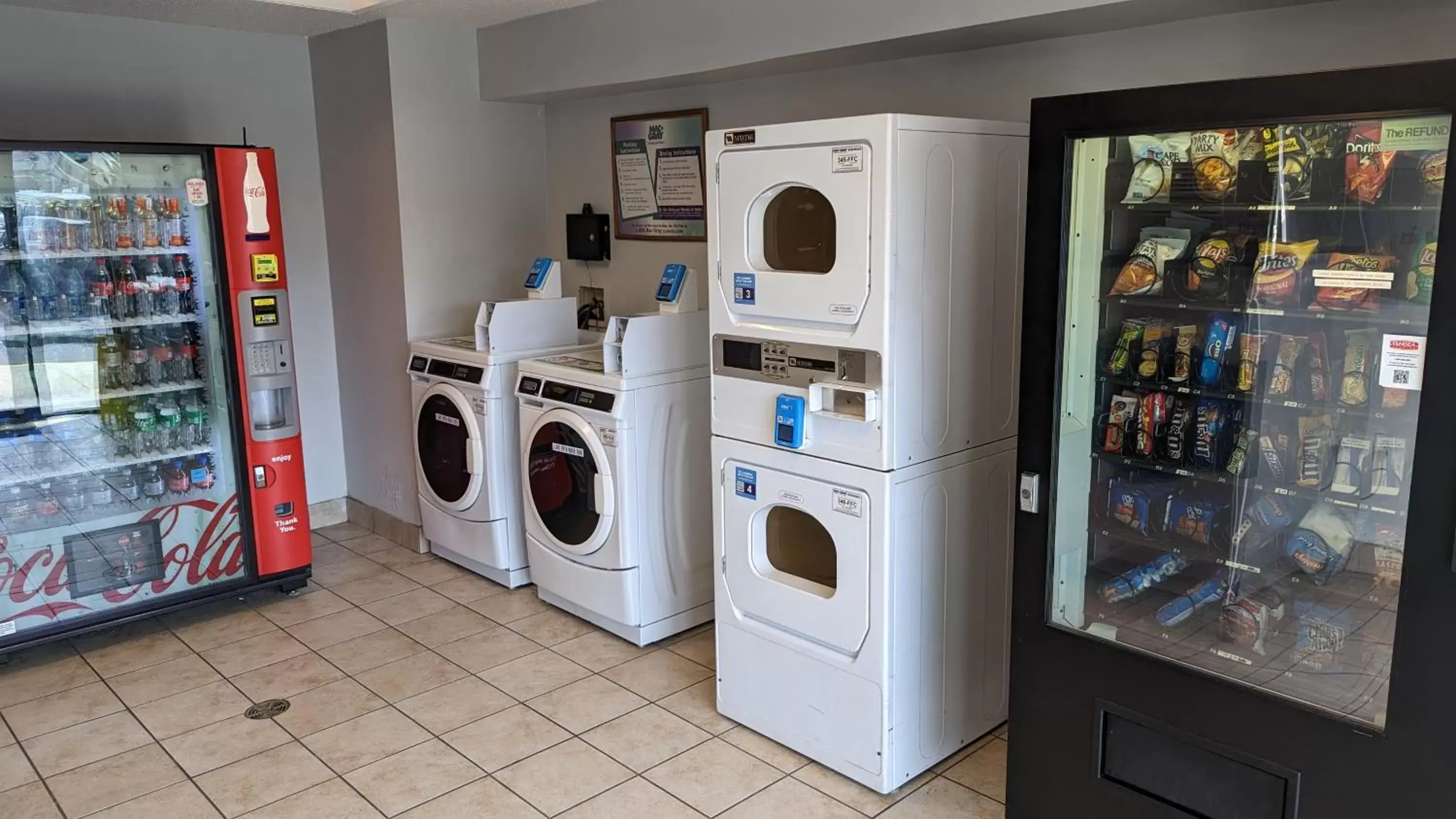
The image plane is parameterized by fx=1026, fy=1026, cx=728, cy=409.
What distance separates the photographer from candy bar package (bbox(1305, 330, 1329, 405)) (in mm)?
2064

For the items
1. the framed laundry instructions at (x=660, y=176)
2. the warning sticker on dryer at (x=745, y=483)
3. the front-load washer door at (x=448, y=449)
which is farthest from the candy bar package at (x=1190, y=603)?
the front-load washer door at (x=448, y=449)

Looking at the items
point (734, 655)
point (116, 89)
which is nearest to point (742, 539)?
point (734, 655)

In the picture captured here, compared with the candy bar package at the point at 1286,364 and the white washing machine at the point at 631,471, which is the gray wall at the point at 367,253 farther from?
the candy bar package at the point at 1286,364

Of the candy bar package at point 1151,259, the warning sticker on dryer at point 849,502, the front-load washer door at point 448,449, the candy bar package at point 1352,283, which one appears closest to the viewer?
the candy bar package at point 1352,283

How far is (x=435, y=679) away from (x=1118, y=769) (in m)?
2.32

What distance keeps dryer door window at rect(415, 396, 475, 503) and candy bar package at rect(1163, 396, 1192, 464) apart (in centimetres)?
291

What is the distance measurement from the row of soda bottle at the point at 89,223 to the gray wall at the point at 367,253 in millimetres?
964

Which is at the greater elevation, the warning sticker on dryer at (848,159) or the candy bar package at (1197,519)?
the warning sticker on dryer at (848,159)

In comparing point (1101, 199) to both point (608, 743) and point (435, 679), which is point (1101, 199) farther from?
point (435, 679)

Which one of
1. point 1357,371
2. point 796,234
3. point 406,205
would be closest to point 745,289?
point 796,234

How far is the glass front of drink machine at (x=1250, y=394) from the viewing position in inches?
76.7

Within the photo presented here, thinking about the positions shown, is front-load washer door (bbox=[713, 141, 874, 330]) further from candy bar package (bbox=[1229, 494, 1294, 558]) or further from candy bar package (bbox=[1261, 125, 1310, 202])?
candy bar package (bbox=[1229, 494, 1294, 558])

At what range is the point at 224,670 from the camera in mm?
3732

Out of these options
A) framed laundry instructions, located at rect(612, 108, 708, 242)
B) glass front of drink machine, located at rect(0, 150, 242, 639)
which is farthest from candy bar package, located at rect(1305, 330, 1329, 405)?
glass front of drink machine, located at rect(0, 150, 242, 639)
